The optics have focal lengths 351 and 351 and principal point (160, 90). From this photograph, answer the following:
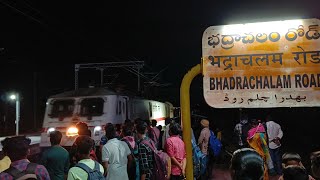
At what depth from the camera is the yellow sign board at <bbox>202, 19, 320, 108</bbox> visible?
3.76 metres

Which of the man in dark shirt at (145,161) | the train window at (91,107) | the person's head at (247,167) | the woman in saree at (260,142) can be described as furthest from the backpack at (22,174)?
the train window at (91,107)

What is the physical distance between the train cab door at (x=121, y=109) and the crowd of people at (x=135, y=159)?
16.2ft

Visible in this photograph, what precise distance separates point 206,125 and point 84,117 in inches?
274

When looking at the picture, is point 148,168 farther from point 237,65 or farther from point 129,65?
point 129,65

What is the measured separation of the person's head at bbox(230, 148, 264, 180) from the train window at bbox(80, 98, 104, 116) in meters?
11.5

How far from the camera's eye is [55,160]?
4.99 metres

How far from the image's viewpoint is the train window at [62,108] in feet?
45.3

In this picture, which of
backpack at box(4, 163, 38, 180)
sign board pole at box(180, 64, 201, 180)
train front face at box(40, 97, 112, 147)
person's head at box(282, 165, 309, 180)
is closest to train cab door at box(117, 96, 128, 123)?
train front face at box(40, 97, 112, 147)

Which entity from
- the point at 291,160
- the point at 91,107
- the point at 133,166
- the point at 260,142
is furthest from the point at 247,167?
the point at 91,107

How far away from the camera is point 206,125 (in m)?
7.68

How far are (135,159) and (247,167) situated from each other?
3781 millimetres

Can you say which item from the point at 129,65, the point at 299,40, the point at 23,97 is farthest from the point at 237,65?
the point at 23,97

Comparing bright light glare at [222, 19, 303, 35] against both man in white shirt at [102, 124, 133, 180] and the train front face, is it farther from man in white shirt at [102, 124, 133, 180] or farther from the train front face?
the train front face

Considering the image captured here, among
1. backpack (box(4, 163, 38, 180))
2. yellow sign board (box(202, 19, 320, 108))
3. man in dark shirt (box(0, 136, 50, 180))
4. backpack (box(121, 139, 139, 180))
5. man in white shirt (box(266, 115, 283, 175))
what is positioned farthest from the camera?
man in white shirt (box(266, 115, 283, 175))
